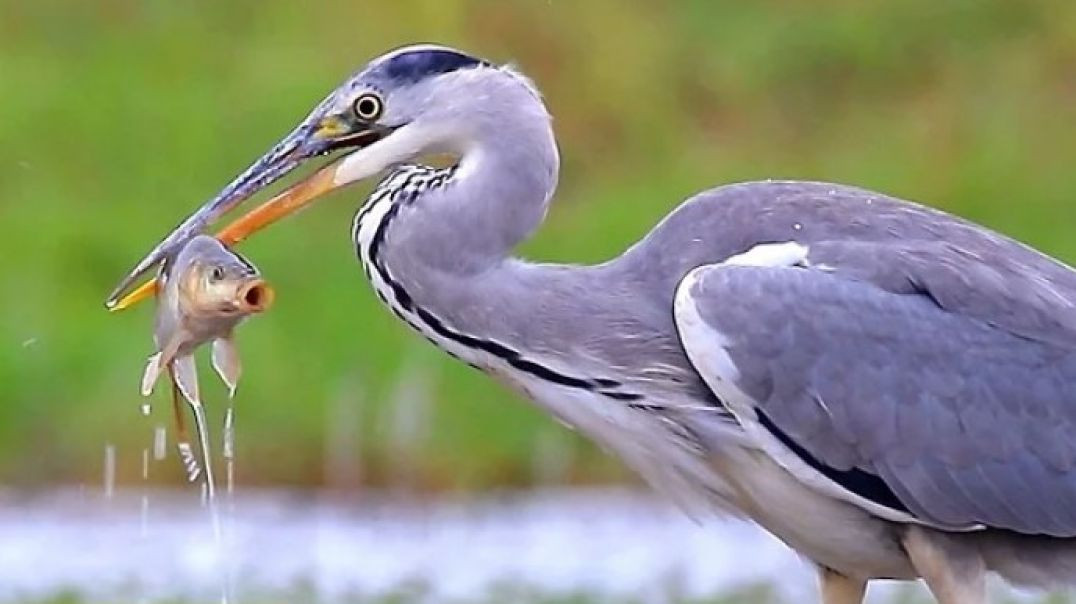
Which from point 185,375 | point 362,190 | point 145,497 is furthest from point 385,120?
point 362,190

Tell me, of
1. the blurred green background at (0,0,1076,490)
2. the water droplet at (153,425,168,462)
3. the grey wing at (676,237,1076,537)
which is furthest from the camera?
the blurred green background at (0,0,1076,490)

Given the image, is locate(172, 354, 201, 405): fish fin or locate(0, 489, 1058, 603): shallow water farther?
locate(0, 489, 1058, 603): shallow water

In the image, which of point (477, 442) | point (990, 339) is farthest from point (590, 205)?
point (990, 339)

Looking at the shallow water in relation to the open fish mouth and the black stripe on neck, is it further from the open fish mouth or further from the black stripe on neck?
the open fish mouth

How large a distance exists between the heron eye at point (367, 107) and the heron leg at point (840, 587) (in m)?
1.36

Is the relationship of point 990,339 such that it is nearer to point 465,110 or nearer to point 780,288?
point 780,288

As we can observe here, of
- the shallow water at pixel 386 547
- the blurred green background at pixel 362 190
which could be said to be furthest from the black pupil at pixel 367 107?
the blurred green background at pixel 362 190

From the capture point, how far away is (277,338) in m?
12.2

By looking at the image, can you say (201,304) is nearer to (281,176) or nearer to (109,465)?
(281,176)

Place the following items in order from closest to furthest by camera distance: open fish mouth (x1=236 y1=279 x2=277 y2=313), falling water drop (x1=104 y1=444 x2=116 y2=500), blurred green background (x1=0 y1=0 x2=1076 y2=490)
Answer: open fish mouth (x1=236 y1=279 x2=277 y2=313) → falling water drop (x1=104 y1=444 x2=116 y2=500) → blurred green background (x1=0 y1=0 x2=1076 y2=490)

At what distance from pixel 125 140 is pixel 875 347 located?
837 cm

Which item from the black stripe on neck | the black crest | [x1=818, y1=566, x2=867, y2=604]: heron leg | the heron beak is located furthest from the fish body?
[x1=818, y1=566, x2=867, y2=604]: heron leg

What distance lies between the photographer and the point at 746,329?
6086 millimetres

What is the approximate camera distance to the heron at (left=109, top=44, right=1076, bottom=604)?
20.2 ft
